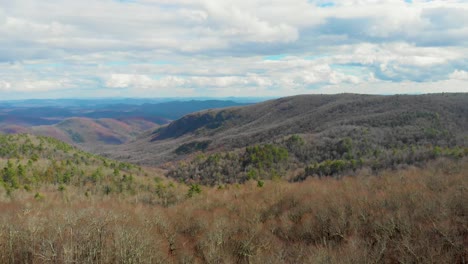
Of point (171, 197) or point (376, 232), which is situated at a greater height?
point (376, 232)

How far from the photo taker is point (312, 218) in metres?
29.7

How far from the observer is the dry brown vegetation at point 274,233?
19125 mm

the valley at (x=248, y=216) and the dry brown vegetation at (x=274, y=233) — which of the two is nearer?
the dry brown vegetation at (x=274, y=233)

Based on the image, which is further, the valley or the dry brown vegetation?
the valley

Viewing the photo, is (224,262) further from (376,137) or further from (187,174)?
(376,137)

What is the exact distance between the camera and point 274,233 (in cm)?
2919

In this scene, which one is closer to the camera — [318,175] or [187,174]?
[318,175]

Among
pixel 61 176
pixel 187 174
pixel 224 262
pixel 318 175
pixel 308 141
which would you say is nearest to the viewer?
pixel 224 262

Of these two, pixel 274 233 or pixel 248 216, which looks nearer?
pixel 274 233

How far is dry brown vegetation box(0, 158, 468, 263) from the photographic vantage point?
19125mm

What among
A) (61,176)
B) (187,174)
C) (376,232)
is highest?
(376,232)

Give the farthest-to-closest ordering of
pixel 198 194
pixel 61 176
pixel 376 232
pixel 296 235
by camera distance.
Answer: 1. pixel 61 176
2. pixel 198 194
3. pixel 296 235
4. pixel 376 232

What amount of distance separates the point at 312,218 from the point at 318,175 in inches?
1492

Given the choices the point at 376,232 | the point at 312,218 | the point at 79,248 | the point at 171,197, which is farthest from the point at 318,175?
the point at 79,248
